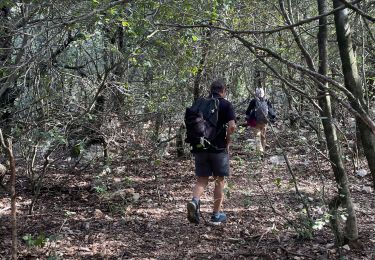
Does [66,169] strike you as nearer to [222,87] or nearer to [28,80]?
[28,80]

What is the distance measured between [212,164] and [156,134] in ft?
9.57

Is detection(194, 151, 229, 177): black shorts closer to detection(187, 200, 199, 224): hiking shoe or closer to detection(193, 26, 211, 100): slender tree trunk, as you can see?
detection(187, 200, 199, 224): hiking shoe

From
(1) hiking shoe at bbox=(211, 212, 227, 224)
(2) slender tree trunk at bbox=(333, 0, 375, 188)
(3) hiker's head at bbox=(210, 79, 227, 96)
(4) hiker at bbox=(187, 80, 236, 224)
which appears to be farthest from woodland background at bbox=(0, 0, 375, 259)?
(3) hiker's head at bbox=(210, 79, 227, 96)

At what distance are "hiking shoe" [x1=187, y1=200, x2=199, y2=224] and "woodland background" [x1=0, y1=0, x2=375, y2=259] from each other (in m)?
0.13

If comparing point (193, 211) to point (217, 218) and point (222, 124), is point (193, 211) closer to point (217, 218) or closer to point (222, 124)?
point (217, 218)

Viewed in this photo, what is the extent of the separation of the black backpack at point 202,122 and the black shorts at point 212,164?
0.17m

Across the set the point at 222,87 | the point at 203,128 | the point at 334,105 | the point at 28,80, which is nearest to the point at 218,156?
the point at 203,128

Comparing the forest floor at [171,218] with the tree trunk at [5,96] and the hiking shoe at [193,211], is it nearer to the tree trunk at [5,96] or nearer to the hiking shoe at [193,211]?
the hiking shoe at [193,211]

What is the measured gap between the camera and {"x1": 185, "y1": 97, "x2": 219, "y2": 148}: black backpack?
525 centimetres

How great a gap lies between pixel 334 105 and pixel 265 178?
7.16 feet

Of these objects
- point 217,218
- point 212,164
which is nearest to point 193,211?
point 217,218

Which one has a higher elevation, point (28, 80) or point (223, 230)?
point (28, 80)

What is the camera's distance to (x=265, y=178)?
8180 mm

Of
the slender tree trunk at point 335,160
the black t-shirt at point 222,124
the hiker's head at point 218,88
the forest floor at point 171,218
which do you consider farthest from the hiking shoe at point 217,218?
the slender tree trunk at point 335,160
